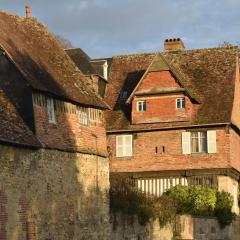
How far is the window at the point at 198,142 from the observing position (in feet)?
127

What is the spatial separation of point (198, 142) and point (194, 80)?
4.44 meters

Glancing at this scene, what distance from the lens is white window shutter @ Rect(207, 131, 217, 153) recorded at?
38406 millimetres

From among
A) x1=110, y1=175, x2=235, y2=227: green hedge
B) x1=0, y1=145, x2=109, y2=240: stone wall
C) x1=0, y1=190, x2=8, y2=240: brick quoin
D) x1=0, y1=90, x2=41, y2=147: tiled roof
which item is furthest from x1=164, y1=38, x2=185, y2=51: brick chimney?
x1=0, y1=190, x2=8, y2=240: brick quoin

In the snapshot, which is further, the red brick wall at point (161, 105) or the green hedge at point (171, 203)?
the red brick wall at point (161, 105)

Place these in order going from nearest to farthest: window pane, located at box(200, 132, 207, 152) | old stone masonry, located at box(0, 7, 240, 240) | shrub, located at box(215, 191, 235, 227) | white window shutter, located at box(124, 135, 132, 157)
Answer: old stone masonry, located at box(0, 7, 240, 240) → shrub, located at box(215, 191, 235, 227) → window pane, located at box(200, 132, 207, 152) → white window shutter, located at box(124, 135, 132, 157)

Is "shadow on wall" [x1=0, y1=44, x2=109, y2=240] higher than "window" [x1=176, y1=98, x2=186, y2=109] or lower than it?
lower

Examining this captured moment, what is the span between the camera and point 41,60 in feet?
96.4

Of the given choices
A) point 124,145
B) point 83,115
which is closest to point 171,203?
point 83,115

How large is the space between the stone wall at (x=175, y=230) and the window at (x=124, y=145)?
7.08 m

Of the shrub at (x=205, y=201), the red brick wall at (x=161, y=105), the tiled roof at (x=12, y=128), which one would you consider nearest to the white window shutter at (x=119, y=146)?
the red brick wall at (x=161, y=105)

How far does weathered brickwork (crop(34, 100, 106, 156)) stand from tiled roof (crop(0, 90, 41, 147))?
0.66m

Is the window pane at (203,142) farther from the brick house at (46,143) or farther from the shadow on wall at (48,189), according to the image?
the shadow on wall at (48,189)

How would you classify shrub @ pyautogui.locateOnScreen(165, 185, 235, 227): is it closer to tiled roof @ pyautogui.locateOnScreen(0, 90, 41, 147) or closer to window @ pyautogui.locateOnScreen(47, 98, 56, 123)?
window @ pyautogui.locateOnScreen(47, 98, 56, 123)

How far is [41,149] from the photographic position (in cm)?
2598
